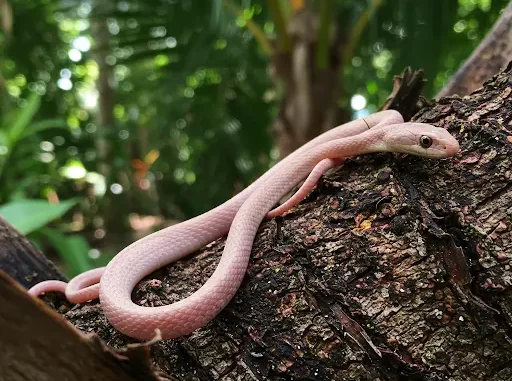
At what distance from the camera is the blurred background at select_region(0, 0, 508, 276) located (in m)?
3.07

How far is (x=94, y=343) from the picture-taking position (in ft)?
2.75

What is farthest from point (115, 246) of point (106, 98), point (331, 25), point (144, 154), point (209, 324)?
point (209, 324)

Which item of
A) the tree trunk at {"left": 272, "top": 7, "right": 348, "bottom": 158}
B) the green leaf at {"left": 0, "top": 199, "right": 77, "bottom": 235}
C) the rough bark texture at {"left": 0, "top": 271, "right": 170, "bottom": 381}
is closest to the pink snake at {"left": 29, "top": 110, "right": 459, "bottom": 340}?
the rough bark texture at {"left": 0, "top": 271, "right": 170, "bottom": 381}

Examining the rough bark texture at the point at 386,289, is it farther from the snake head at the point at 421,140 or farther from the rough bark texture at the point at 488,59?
the rough bark texture at the point at 488,59

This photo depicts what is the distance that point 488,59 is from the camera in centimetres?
198

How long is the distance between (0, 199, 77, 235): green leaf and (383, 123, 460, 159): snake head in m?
1.74

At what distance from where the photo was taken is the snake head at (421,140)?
49.3 inches

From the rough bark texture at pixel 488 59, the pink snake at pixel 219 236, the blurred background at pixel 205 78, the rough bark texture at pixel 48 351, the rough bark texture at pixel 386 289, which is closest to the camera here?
the rough bark texture at pixel 48 351

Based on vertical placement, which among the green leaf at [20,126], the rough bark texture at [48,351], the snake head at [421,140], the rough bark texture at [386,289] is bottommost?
the rough bark texture at [386,289]

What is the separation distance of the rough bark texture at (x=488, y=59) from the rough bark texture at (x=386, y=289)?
0.75 meters

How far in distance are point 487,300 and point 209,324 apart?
67 centimetres

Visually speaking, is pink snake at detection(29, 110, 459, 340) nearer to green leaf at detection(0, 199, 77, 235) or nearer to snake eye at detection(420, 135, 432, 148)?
snake eye at detection(420, 135, 432, 148)

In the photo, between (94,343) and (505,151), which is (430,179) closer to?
(505,151)

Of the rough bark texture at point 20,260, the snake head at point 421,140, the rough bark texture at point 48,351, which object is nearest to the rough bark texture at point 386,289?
the snake head at point 421,140
